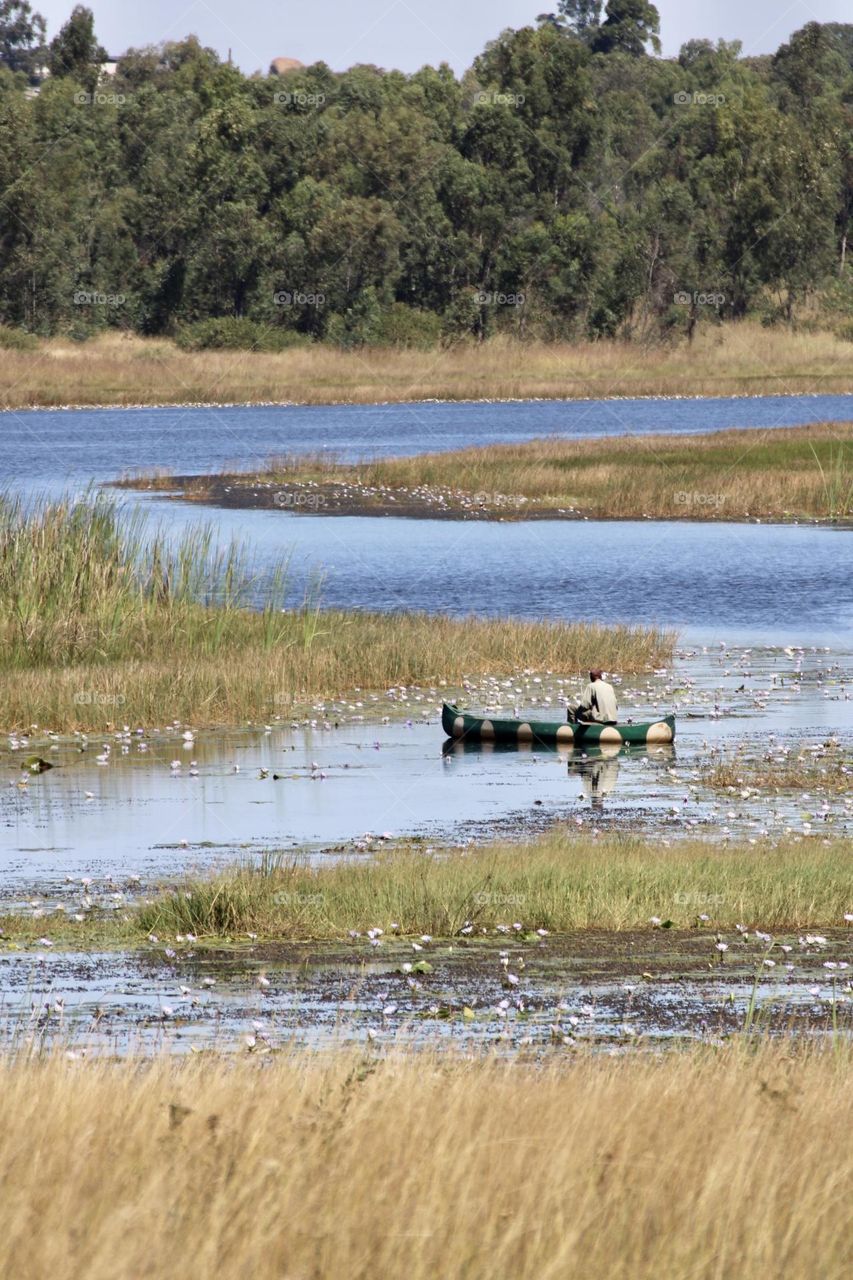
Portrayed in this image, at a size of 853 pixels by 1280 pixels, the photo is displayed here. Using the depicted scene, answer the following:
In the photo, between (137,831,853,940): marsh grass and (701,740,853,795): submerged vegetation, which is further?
(701,740,853,795): submerged vegetation

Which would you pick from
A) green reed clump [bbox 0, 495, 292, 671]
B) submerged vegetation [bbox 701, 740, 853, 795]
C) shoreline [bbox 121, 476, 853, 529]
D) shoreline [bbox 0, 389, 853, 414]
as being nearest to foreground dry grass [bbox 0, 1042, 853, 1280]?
submerged vegetation [bbox 701, 740, 853, 795]

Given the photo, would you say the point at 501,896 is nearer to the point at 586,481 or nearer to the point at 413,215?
the point at 586,481

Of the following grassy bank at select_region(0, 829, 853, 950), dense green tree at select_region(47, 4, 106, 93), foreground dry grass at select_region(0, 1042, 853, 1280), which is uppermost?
dense green tree at select_region(47, 4, 106, 93)

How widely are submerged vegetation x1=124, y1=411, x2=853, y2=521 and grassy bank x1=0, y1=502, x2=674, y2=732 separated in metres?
25.2

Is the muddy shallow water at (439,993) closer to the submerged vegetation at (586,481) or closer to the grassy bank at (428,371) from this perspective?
the submerged vegetation at (586,481)

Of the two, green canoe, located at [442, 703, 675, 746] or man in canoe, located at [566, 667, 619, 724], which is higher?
man in canoe, located at [566, 667, 619, 724]

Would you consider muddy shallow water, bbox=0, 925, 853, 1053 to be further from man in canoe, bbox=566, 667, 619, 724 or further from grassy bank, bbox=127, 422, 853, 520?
grassy bank, bbox=127, 422, 853, 520

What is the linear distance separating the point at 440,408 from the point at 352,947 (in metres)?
96.9

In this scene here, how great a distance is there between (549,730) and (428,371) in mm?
92106

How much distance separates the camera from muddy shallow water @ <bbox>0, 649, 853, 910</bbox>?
1827 centimetres

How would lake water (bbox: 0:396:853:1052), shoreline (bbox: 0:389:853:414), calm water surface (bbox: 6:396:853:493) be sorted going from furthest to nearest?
shoreline (bbox: 0:389:853:414) < calm water surface (bbox: 6:396:853:493) < lake water (bbox: 0:396:853:1052)

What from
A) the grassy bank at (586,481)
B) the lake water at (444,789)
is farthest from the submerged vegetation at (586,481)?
the lake water at (444,789)

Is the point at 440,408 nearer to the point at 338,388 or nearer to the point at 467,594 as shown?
the point at 338,388

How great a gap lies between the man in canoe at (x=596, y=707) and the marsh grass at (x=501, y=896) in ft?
26.8
